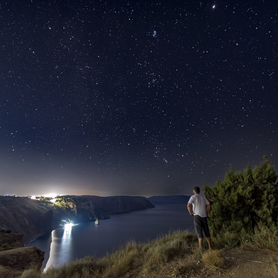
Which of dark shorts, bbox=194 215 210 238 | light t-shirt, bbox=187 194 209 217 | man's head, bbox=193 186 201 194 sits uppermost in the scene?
man's head, bbox=193 186 201 194

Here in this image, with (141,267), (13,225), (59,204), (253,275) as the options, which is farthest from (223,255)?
(59,204)

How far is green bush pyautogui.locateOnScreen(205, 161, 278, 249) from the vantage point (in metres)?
9.64

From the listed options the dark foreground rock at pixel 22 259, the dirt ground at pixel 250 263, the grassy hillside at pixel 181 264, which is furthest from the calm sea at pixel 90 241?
the dirt ground at pixel 250 263

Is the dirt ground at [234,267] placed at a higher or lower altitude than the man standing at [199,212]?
lower

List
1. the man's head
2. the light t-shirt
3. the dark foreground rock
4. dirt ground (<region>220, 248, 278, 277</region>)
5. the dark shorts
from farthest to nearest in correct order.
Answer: the dark foreground rock → the man's head → the light t-shirt → the dark shorts → dirt ground (<region>220, 248, 278, 277</region>)

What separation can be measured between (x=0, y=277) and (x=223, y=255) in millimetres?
6963

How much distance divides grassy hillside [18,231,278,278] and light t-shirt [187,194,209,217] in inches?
46.0

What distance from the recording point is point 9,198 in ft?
454

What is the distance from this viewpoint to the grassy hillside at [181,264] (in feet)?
23.2

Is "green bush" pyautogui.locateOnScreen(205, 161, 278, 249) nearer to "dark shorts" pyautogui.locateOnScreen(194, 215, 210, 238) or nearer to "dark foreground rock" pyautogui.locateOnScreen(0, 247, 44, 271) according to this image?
"dark shorts" pyautogui.locateOnScreen(194, 215, 210, 238)

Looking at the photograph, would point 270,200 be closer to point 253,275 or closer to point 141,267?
point 253,275

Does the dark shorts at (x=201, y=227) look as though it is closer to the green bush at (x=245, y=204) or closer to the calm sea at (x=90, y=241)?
the green bush at (x=245, y=204)

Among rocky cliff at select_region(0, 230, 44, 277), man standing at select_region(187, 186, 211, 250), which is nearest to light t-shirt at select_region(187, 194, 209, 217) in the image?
man standing at select_region(187, 186, 211, 250)

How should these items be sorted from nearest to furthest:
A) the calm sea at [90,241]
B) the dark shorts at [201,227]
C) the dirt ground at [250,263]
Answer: the dirt ground at [250,263]
the dark shorts at [201,227]
the calm sea at [90,241]
